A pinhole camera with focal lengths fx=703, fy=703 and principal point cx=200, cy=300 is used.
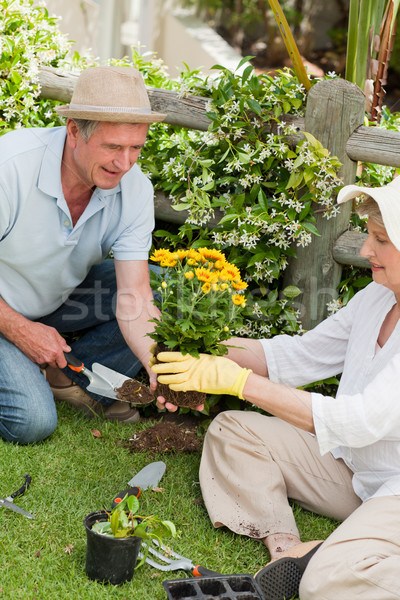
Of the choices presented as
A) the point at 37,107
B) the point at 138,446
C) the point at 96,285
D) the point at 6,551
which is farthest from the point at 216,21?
the point at 6,551

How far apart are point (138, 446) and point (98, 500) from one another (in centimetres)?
42

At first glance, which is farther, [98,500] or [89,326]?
[89,326]

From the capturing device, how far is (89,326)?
3.27 metres

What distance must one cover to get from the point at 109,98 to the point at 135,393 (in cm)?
110

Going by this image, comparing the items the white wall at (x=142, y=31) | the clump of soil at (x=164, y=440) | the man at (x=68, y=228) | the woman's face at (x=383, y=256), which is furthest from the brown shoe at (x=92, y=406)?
the white wall at (x=142, y=31)

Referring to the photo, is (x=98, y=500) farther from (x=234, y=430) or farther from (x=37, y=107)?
(x=37, y=107)

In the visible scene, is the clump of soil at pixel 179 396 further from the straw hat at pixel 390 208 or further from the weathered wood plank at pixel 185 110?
the weathered wood plank at pixel 185 110

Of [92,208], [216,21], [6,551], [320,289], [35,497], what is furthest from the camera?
[216,21]

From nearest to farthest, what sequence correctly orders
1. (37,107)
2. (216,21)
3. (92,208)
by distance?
(92,208) < (37,107) < (216,21)

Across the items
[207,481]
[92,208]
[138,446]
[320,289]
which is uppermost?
[92,208]

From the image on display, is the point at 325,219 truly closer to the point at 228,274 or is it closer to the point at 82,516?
the point at 228,274

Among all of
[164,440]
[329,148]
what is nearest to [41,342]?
[164,440]

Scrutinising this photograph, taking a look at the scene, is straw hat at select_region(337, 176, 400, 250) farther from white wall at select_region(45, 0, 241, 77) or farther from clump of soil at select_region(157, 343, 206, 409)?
white wall at select_region(45, 0, 241, 77)

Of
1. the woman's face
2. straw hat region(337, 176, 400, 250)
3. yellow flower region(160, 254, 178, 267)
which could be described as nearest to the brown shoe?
yellow flower region(160, 254, 178, 267)
